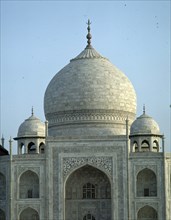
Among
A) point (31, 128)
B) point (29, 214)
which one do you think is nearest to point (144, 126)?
point (31, 128)

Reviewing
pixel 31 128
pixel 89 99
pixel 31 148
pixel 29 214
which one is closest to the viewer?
pixel 29 214

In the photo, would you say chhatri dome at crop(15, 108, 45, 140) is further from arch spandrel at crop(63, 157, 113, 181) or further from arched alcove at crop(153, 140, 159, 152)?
arched alcove at crop(153, 140, 159, 152)

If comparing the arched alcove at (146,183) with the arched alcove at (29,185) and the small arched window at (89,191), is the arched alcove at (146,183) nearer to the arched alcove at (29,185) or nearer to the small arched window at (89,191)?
the small arched window at (89,191)

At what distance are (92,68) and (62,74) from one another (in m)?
1.70

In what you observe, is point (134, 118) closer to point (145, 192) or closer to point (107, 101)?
point (107, 101)

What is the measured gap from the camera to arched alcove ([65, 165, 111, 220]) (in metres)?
36.4

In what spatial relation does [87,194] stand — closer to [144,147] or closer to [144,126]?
[144,147]

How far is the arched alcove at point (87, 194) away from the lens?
36.4 m

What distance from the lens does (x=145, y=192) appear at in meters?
35.8

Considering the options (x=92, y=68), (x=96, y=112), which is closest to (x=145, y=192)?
(x=96, y=112)

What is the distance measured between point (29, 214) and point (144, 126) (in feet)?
23.5

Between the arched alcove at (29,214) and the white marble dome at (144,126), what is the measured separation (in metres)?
6.23

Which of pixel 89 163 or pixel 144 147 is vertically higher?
pixel 144 147

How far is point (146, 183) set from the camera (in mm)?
35844
